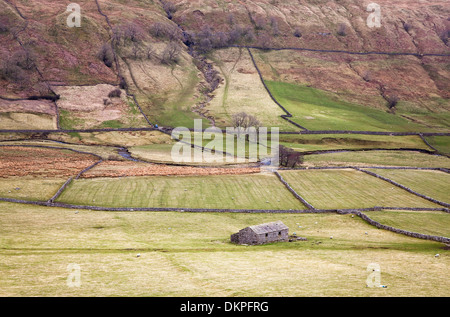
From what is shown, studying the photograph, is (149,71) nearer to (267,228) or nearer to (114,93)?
(114,93)

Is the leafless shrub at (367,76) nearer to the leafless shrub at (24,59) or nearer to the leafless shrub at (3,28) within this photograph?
the leafless shrub at (24,59)

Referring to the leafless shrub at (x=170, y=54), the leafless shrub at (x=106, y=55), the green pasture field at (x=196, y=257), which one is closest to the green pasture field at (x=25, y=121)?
the leafless shrub at (x=106, y=55)

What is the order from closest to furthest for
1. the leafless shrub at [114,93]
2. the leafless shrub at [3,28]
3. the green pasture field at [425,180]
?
the green pasture field at [425,180] → the leafless shrub at [114,93] → the leafless shrub at [3,28]

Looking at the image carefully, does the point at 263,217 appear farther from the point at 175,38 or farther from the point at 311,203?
the point at 175,38

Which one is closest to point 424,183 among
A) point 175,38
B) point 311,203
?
point 311,203

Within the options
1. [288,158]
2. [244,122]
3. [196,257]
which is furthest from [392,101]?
[196,257]

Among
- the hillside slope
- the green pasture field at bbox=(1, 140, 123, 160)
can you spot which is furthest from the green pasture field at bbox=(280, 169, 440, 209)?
the hillside slope
